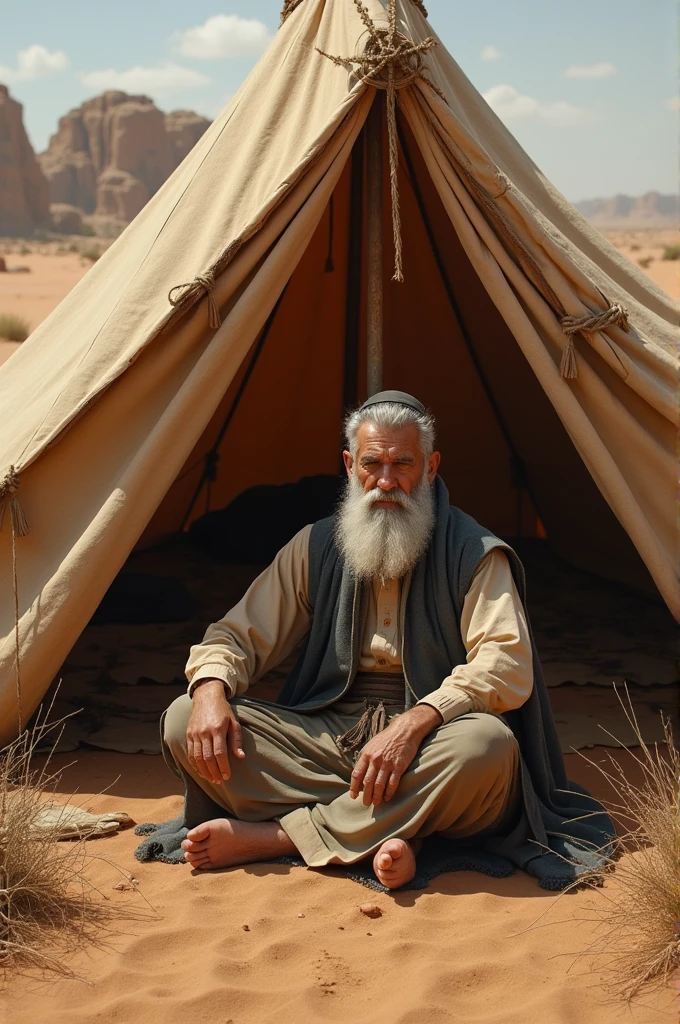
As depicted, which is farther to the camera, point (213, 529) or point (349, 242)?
point (213, 529)

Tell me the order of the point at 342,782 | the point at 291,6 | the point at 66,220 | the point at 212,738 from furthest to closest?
the point at 66,220 → the point at 291,6 → the point at 342,782 → the point at 212,738

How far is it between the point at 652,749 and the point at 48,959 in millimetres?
2298

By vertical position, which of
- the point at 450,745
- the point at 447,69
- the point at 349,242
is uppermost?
the point at 447,69

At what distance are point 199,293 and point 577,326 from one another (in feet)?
4.11

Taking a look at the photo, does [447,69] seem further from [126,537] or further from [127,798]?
[127,798]

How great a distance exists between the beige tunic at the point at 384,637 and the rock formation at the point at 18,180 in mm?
49866

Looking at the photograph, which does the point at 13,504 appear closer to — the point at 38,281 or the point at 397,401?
the point at 397,401

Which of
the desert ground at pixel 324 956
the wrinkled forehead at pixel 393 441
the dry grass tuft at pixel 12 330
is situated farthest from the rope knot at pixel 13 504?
the dry grass tuft at pixel 12 330

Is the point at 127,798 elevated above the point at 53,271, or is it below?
below

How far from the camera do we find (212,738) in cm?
294

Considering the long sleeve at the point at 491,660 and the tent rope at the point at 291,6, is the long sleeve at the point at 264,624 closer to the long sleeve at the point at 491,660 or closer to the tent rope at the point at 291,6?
the long sleeve at the point at 491,660

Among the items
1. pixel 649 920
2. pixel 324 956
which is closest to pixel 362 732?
pixel 324 956

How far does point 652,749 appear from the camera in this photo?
3.95m

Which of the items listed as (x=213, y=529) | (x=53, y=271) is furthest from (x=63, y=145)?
(x=213, y=529)
